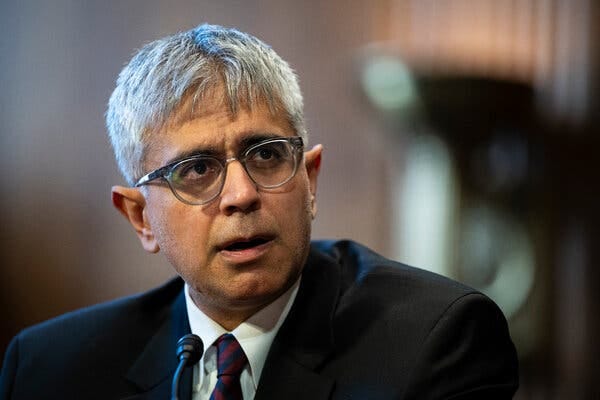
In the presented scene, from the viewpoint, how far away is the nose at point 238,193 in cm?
168

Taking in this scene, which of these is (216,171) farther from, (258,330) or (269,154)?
(258,330)

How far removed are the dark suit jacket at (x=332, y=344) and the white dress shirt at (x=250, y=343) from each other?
0.03 meters

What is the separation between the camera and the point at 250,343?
185cm

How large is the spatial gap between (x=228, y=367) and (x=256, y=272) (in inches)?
9.3

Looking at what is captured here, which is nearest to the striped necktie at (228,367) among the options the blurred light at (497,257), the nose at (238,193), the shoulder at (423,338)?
the shoulder at (423,338)

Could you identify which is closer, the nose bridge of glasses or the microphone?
the microphone

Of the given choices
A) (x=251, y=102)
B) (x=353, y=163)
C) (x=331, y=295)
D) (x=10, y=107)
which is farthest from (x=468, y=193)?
(x=10, y=107)

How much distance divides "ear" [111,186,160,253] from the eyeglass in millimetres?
159

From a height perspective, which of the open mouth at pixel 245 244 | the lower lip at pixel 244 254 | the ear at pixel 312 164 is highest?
the ear at pixel 312 164

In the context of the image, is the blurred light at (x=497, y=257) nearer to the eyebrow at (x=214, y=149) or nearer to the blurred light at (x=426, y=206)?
the blurred light at (x=426, y=206)

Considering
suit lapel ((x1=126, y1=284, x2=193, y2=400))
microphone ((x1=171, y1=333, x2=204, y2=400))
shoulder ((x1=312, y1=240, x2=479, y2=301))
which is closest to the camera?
microphone ((x1=171, y1=333, x2=204, y2=400))

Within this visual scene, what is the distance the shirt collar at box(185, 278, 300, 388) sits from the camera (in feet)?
6.04

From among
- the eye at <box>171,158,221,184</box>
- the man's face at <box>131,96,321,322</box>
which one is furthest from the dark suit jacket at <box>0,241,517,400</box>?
the eye at <box>171,158,221,184</box>

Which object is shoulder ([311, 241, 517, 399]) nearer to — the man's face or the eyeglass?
the man's face
